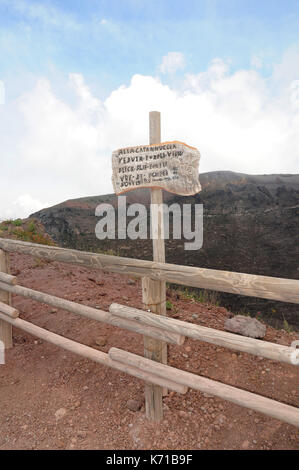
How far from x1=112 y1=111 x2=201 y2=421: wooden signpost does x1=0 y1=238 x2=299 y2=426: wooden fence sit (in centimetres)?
12

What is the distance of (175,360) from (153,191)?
2.07 meters

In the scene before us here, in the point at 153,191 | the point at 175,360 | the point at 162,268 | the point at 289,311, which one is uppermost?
the point at 153,191

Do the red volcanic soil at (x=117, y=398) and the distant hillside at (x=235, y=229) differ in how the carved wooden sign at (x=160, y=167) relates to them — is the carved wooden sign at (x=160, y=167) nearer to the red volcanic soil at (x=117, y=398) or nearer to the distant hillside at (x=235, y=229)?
the red volcanic soil at (x=117, y=398)

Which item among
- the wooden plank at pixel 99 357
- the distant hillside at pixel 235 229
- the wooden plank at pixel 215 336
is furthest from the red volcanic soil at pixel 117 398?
the distant hillside at pixel 235 229

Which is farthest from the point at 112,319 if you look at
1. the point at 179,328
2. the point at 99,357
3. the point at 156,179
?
the point at 156,179

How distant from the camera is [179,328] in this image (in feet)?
8.28

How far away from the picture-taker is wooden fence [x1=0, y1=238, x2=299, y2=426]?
2135 mm

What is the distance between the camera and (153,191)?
2912mm

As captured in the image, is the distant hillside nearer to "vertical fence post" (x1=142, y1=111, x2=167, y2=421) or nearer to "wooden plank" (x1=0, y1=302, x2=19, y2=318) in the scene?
"vertical fence post" (x1=142, y1=111, x2=167, y2=421)

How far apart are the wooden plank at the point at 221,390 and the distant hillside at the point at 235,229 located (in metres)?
4.70

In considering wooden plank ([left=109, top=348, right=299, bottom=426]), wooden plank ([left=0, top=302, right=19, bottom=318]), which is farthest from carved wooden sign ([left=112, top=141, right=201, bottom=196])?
wooden plank ([left=0, top=302, right=19, bottom=318])
